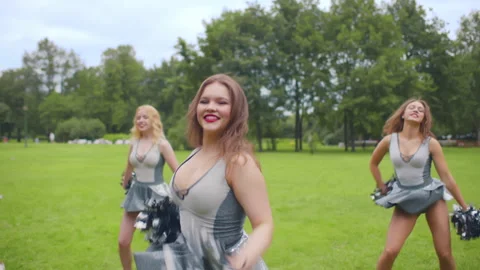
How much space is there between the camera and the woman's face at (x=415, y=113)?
5.57 metres

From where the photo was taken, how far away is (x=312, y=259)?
23.8 feet

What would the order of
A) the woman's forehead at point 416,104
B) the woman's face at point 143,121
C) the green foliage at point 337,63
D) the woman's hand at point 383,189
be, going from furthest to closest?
the green foliage at point 337,63 < the woman's face at point 143,121 < the woman's hand at point 383,189 < the woman's forehead at point 416,104

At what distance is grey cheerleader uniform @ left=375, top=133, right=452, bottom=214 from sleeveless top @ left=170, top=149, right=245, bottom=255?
11.0ft

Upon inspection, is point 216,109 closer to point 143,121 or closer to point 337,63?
point 143,121

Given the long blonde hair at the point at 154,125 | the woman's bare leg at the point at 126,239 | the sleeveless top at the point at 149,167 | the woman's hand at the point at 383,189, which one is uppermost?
the long blonde hair at the point at 154,125

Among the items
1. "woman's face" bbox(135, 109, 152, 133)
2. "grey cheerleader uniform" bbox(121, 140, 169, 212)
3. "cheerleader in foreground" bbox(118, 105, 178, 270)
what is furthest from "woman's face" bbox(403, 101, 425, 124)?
"woman's face" bbox(135, 109, 152, 133)

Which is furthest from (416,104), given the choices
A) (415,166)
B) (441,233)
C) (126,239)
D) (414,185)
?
(126,239)

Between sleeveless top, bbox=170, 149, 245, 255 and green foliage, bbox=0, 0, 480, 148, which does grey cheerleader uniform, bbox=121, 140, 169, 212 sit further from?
green foliage, bbox=0, 0, 480, 148

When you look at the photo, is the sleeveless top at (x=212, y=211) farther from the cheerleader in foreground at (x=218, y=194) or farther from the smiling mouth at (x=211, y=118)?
the smiling mouth at (x=211, y=118)

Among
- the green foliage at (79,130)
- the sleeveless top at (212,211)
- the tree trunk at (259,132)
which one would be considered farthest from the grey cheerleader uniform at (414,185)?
the green foliage at (79,130)

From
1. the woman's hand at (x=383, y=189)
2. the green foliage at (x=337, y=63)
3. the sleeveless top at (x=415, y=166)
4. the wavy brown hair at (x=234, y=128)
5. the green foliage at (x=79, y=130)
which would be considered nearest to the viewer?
the wavy brown hair at (x=234, y=128)

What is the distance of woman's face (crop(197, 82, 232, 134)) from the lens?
263 centimetres

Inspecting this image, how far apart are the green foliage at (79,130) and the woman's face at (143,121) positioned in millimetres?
72533

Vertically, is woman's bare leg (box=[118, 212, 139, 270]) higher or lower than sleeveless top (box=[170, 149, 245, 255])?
lower
